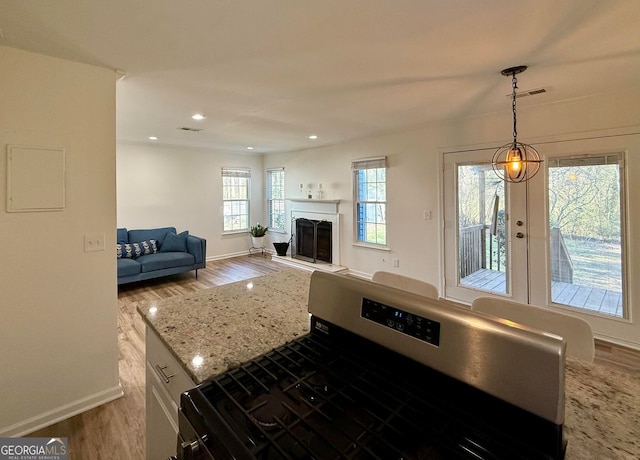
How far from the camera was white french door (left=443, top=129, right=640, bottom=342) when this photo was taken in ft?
10.1

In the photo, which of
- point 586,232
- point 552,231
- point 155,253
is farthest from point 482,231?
point 155,253

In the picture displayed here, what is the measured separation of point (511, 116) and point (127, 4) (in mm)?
3874

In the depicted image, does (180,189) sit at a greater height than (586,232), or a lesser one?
greater

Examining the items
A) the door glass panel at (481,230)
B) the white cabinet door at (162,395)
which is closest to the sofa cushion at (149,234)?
the white cabinet door at (162,395)

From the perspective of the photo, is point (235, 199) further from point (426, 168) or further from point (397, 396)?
point (397, 396)

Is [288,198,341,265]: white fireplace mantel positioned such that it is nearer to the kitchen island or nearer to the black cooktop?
the kitchen island

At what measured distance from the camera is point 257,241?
754cm

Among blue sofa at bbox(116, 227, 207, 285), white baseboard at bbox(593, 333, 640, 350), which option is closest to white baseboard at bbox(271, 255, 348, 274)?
blue sofa at bbox(116, 227, 207, 285)

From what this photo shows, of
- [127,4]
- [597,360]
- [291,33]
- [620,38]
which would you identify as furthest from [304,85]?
[597,360]

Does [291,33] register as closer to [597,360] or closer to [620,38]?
[620,38]

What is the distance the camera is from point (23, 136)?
194 centimetres

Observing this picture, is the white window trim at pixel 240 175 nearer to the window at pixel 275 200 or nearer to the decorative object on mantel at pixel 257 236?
the decorative object on mantel at pixel 257 236

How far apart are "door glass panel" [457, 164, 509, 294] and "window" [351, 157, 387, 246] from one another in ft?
4.19

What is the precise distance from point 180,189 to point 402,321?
6.40 metres
